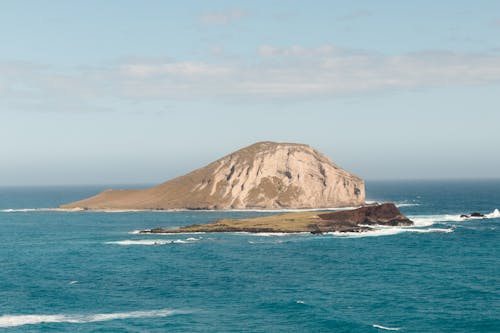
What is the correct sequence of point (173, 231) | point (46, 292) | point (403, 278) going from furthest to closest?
point (173, 231) < point (403, 278) < point (46, 292)

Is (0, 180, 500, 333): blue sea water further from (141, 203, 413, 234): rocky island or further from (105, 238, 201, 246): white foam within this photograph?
(141, 203, 413, 234): rocky island

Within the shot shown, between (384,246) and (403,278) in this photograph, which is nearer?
(403,278)

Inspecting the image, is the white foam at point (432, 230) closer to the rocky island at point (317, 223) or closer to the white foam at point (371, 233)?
the white foam at point (371, 233)

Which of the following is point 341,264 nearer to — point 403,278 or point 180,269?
point 403,278

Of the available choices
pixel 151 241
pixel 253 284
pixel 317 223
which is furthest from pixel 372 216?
pixel 253 284

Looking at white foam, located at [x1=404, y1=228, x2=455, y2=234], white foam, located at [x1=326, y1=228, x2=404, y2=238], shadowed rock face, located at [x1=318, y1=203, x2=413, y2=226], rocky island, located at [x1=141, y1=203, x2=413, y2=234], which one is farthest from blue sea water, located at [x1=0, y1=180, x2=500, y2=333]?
shadowed rock face, located at [x1=318, y1=203, x2=413, y2=226]

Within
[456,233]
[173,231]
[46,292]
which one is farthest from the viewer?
[173,231]

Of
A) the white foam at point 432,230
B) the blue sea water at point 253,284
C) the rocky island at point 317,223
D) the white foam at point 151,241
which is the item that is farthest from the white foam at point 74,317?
the white foam at point 432,230

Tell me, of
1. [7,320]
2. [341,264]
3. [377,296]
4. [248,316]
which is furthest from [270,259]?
[7,320]
